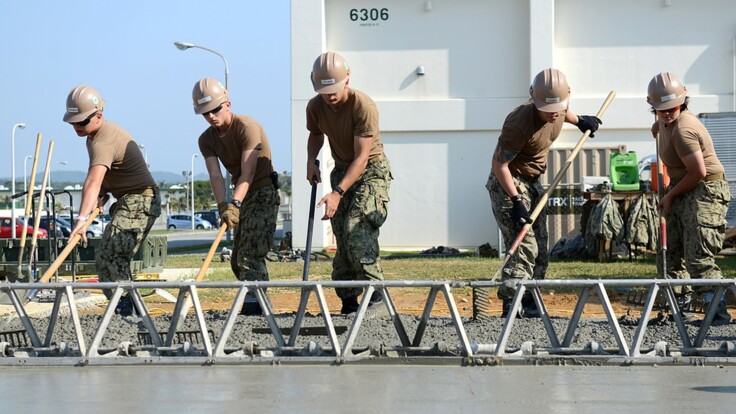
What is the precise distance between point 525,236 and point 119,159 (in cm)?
341

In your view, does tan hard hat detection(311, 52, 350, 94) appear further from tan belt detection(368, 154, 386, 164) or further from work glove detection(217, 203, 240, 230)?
work glove detection(217, 203, 240, 230)

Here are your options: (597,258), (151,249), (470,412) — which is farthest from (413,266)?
(470,412)

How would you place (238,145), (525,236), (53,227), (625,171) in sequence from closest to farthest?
(525,236) < (238,145) < (53,227) < (625,171)

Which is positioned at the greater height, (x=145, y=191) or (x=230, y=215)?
(x=145, y=191)

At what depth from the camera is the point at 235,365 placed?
6914 mm

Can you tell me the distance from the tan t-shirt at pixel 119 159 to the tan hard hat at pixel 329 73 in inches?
67.7

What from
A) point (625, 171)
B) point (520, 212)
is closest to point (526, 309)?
point (520, 212)

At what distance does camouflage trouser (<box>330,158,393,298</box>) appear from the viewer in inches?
353

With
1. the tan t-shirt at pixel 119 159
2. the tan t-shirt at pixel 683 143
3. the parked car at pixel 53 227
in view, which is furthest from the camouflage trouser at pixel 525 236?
the parked car at pixel 53 227

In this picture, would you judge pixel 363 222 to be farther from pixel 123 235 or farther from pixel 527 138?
pixel 123 235

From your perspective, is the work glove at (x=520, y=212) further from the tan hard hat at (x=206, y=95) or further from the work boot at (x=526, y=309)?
the tan hard hat at (x=206, y=95)

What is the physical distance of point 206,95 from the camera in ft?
29.9

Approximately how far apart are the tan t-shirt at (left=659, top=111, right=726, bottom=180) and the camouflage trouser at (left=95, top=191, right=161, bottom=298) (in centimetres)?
420

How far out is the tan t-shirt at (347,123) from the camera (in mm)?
8953
